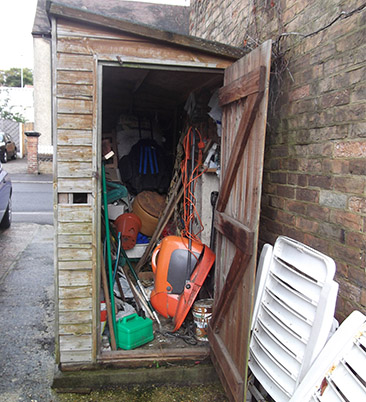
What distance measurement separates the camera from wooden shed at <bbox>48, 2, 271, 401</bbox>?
8.38 ft

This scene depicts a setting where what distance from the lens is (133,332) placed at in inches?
126

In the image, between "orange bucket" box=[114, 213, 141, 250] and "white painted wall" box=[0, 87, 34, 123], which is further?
"white painted wall" box=[0, 87, 34, 123]

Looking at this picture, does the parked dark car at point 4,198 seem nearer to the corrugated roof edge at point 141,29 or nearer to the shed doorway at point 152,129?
the shed doorway at point 152,129

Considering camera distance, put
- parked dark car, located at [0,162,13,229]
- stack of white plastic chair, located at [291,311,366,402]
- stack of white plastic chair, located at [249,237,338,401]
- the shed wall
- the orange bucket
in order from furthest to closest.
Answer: parked dark car, located at [0,162,13,229] < the orange bucket < the shed wall < stack of white plastic chair, located at [249,237,338,401] < stack of white plastic chair, located at [291,311,366,402]

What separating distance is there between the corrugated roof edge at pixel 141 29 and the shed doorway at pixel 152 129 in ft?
0.55

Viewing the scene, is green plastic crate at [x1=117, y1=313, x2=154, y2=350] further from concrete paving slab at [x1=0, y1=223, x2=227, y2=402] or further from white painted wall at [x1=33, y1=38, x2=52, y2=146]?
white painted wall at [x1=33, y1=38, x2=52, y2=146]

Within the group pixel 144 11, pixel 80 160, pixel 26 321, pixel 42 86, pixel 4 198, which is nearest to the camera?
pixel 80 160

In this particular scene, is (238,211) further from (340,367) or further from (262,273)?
(340,367)

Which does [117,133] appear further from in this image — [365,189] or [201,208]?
[365,189]

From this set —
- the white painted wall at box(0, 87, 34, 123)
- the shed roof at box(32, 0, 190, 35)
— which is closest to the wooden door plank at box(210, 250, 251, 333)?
the shed roof at box(32, 0, 190, 35)

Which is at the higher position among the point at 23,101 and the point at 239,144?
the point at 23,101

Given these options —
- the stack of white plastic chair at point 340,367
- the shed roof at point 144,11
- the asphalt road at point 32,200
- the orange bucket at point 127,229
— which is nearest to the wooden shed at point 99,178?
the stack of white plastic chair at point 340,367

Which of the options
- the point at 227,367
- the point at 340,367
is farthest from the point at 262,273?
the point at 340,367

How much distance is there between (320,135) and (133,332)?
219cm
